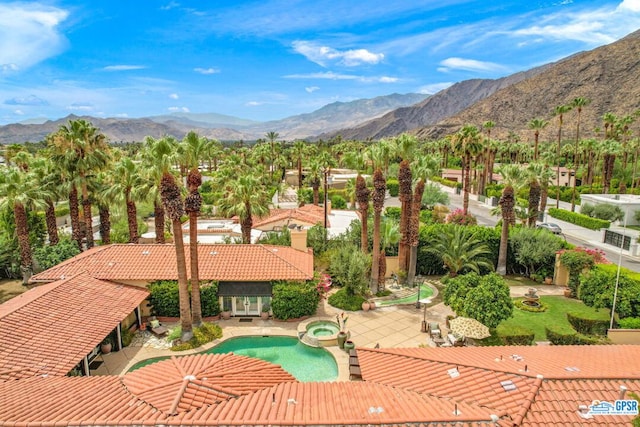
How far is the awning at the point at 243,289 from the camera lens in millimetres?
24281

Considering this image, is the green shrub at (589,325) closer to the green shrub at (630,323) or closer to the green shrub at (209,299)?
the green shrub at (630,323)

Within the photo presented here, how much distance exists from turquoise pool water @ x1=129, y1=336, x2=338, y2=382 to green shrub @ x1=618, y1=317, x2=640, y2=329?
49.7ft

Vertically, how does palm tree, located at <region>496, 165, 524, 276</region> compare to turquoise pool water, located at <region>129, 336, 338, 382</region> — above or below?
above

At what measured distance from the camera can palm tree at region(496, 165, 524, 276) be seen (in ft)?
104

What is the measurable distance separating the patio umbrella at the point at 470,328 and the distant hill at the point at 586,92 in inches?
5706

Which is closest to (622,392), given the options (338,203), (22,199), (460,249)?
(460,249)

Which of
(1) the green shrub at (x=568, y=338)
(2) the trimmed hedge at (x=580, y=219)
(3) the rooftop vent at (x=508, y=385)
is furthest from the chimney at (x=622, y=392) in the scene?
(2) the trimmed hedge at (x=580, y=219)

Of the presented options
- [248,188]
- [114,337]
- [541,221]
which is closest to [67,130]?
[248,188]

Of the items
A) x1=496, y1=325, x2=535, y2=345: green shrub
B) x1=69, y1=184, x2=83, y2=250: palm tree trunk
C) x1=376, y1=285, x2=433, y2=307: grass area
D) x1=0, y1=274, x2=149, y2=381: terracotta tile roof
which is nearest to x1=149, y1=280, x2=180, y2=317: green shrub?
x1=0, y1=274, x2=149, y2=381: terracotta tile roof

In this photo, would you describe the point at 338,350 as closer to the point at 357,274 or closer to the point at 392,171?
the point at 357,274

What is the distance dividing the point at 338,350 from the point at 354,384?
26.2ft

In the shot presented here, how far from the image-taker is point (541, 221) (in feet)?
169

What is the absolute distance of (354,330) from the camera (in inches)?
921

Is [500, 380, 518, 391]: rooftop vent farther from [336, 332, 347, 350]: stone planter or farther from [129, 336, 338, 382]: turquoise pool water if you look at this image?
[336, 332, 347, 350]: stone planter
